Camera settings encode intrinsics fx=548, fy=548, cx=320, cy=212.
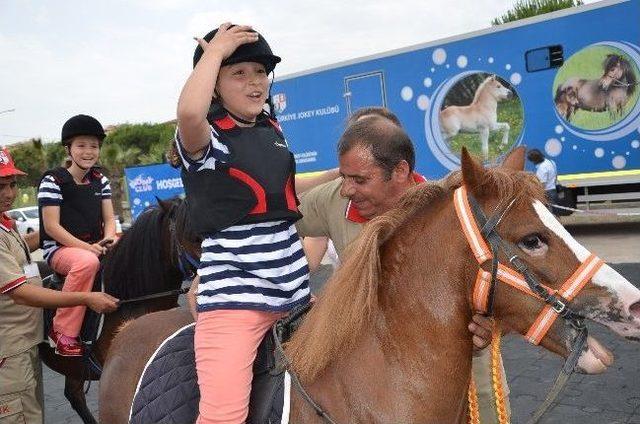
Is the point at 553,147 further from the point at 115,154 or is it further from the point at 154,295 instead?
the point at 115,154

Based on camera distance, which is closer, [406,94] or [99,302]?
[99,302]

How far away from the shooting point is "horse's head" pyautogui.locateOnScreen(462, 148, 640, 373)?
158cm

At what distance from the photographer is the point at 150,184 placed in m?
16.4

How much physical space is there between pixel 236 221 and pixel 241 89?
20.1 inches

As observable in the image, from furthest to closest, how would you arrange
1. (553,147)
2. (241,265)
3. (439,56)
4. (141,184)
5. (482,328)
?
(141,184) → (439,56) → (553,147) → (241,265) → (482,328)

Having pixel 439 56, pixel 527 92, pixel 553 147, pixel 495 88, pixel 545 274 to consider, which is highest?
pixel 439 56

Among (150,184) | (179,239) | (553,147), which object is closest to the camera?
(179,239)

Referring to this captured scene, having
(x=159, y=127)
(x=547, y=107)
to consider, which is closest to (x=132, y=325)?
(x=547, y=107)

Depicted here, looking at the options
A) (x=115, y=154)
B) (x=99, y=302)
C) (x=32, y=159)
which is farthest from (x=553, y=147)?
(x=32, y=159)

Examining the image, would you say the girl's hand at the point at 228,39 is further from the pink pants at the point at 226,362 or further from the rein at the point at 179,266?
the rein at the point at 179,266

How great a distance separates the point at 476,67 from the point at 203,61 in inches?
380

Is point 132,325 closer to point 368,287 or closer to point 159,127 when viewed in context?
point 368,287

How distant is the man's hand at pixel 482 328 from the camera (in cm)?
172

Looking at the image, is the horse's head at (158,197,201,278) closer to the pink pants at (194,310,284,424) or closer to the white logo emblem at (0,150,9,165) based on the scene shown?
the white logo emblem at (0,150,9,165)
